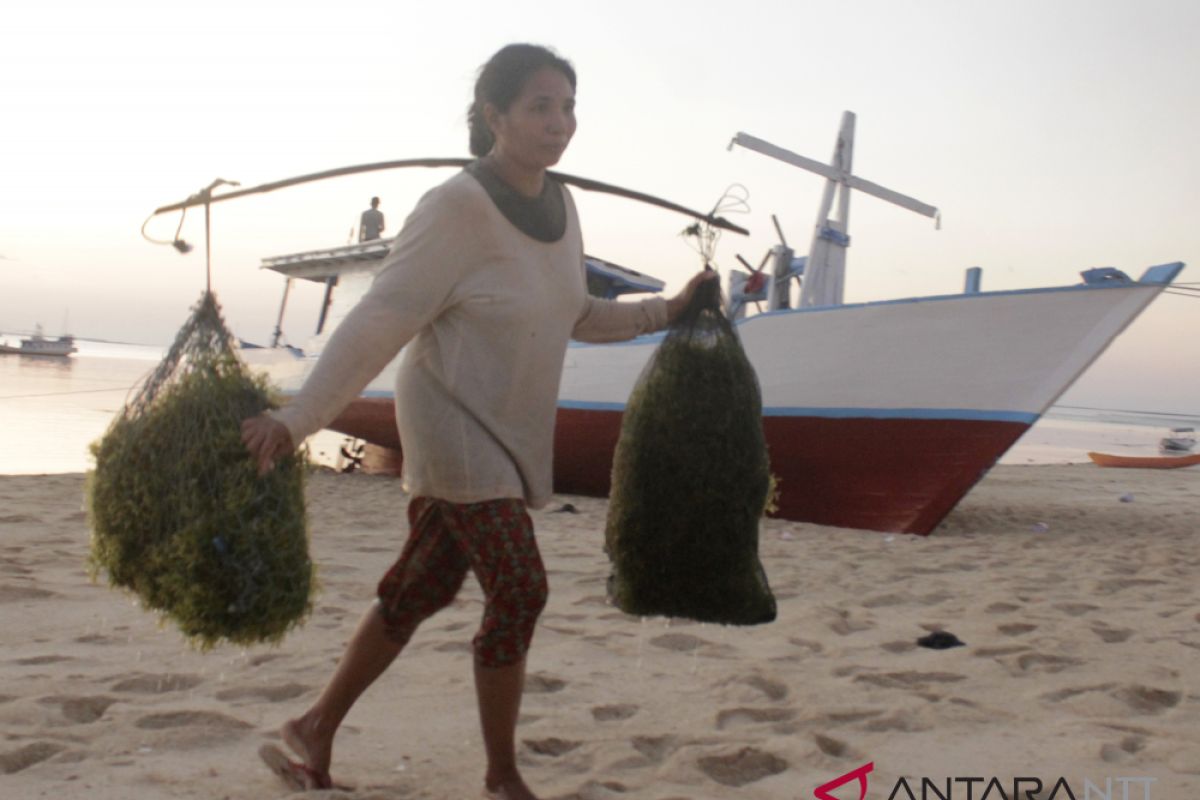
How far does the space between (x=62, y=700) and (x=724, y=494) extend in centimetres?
224

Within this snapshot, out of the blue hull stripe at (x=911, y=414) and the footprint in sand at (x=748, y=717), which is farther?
the blue hull stripe at (x=911, y=414)

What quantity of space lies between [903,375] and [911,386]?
0.11 meters

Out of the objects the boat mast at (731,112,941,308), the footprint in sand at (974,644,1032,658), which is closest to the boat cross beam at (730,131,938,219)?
the boat mast at (731,112,941,308)

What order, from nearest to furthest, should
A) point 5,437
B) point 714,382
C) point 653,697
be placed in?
point 714,382 → point 653,697 → point 5,437

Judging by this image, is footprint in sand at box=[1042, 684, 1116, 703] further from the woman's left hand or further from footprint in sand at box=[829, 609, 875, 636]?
the woman's left hand

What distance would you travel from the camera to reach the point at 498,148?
2432 millimetres

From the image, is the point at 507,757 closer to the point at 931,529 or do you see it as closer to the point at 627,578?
the point at 627,578

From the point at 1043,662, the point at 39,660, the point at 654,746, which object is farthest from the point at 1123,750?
the point at 39,660

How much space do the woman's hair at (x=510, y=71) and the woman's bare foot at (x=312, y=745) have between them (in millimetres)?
1667

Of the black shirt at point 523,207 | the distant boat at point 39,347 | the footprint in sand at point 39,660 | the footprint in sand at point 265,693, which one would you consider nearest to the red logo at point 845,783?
the black shirt at point 523,207

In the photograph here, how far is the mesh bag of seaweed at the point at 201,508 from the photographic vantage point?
2.25 meters

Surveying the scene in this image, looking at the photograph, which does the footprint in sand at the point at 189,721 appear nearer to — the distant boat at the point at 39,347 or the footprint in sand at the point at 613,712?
the footprint in sand at the point at 613,712

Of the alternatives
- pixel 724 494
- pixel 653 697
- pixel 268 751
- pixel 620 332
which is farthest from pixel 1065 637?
pixel 268 751

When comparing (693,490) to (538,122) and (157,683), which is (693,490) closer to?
(538,122)
